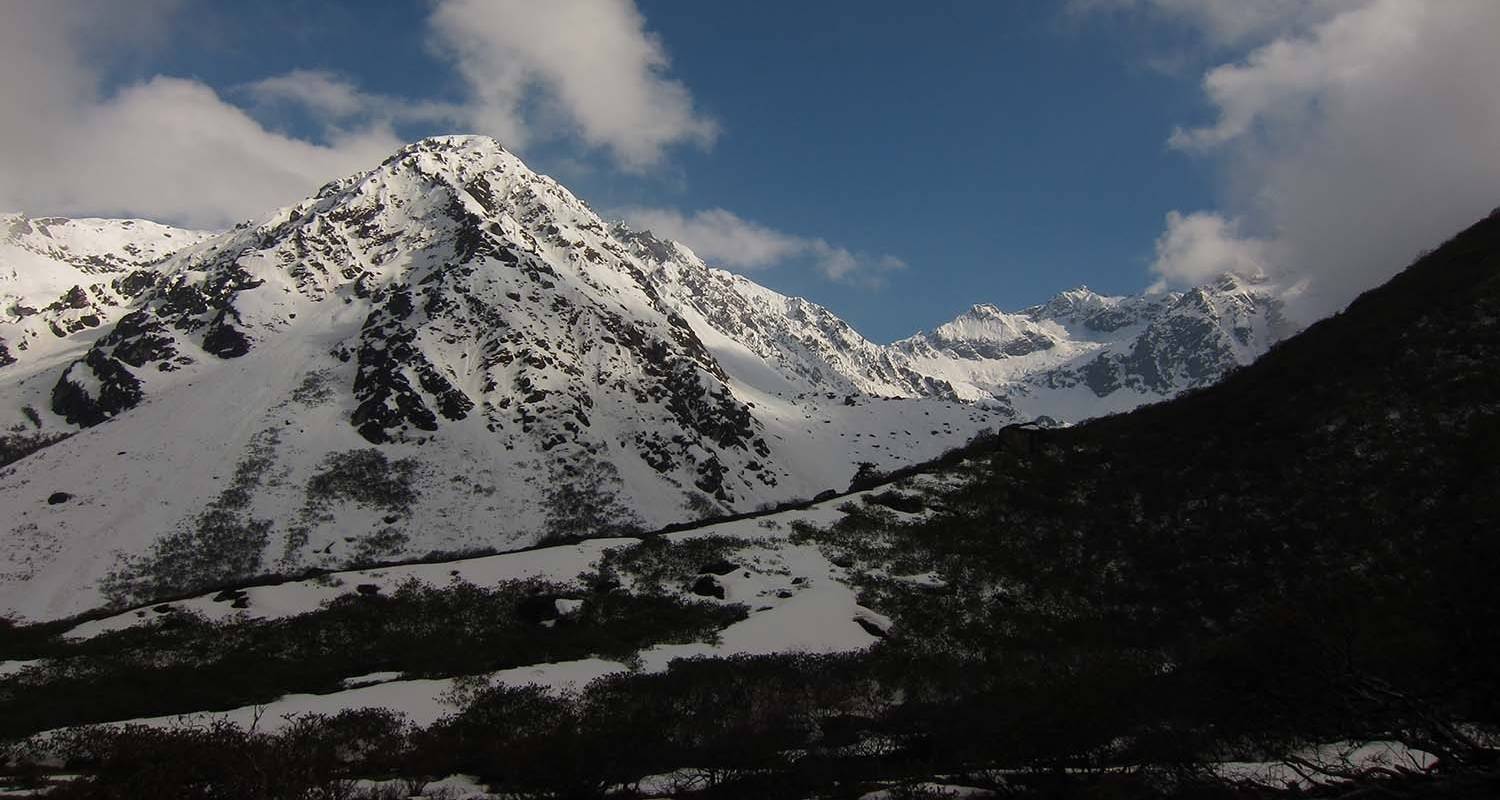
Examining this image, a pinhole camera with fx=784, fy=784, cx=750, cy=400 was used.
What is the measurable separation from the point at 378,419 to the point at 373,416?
1.20 metres

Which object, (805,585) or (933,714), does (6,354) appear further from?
(933,714)

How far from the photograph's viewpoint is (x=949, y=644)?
100 ft

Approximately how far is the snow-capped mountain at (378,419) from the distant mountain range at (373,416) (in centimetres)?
37

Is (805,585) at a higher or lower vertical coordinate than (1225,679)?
higher

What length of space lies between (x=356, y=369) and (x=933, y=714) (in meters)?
123

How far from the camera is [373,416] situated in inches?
4402

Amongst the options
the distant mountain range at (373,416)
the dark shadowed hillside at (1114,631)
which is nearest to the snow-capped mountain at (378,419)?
the distant mountain range at (373,416)

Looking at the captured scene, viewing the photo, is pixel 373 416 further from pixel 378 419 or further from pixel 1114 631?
pixel 1114 631

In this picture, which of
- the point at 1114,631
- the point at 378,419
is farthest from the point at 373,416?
the point at 1114,631

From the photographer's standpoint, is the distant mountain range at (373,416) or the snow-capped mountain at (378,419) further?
the distant mountain range at (373,416)

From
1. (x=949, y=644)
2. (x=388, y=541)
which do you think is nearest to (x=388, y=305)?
(x=388, y=541)

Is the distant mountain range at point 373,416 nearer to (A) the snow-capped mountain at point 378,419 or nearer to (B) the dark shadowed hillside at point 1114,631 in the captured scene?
(A) the snow-capped mountain at point 378,419

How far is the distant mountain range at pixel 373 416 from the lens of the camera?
8712 cm

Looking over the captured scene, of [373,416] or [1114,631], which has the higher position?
[373,416]
